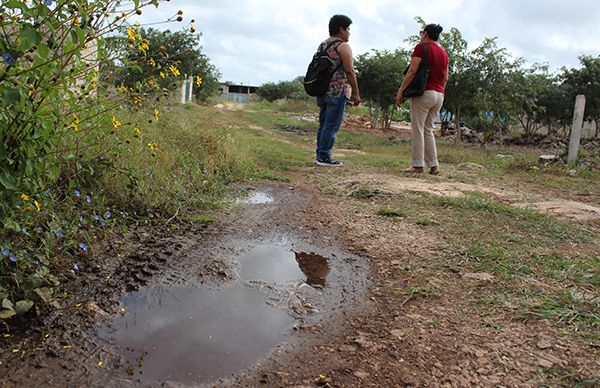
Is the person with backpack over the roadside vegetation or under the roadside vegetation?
over

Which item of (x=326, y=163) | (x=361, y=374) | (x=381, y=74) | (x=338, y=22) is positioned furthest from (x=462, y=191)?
(x=381, y=74)

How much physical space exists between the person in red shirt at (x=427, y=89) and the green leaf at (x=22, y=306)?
4.68m

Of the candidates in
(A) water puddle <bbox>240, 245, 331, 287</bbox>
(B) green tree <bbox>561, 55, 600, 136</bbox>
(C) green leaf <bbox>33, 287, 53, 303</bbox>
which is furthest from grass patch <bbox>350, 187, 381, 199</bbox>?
(B) green tree <bbox>561, 55, 600, 136</bbox>

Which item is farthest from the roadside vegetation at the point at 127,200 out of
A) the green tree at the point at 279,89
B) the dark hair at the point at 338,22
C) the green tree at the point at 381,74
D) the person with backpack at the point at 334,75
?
the green tree at the point at 279,89

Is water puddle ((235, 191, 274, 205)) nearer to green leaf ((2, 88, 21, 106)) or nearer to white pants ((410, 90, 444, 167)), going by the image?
white pants ((410, 90, 444, 167))

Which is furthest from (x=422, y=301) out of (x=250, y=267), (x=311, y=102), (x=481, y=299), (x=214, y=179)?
(x=311, y=102)

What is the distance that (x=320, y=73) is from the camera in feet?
18.9

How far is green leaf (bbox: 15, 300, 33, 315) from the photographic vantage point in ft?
5.89

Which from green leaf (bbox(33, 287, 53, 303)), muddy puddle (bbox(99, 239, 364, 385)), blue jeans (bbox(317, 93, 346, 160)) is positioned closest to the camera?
muddy puddle (bbox(99, 239, 364, 385))

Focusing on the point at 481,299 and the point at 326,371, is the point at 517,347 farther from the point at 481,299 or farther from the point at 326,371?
the point at 326,371

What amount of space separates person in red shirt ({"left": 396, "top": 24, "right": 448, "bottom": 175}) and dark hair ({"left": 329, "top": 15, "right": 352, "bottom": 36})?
86cm

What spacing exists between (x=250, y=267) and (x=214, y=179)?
211 centimetres

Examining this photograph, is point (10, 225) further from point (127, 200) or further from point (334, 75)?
point (334, 75)

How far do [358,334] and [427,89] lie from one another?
4.34 metres
